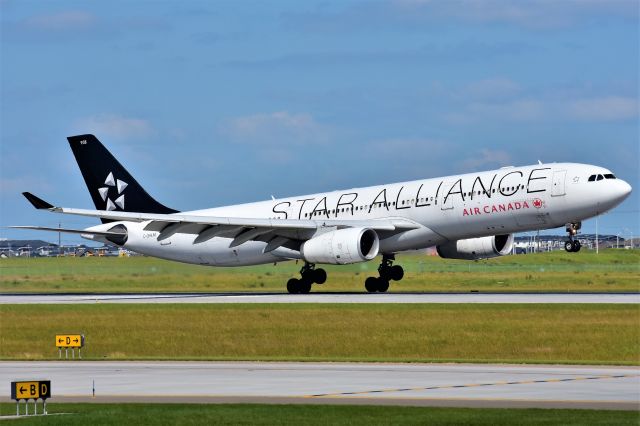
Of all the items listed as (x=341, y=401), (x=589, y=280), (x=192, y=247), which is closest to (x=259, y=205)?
(x=192, y=247)

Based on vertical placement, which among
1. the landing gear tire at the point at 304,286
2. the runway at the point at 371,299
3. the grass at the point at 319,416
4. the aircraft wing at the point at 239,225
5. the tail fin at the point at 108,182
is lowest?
the grass at the point at 319,416

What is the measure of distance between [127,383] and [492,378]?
26.5 feet

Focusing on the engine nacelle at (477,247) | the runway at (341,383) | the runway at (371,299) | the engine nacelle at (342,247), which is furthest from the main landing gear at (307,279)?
the runway at (341,383)

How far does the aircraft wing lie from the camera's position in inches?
2263

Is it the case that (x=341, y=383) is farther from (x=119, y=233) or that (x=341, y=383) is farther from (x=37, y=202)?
(x=119, y=233)

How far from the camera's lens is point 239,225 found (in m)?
57.8

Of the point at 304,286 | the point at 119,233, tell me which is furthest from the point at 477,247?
the point at 119,233

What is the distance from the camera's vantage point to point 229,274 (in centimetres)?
6956

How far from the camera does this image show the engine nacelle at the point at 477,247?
2395 inches

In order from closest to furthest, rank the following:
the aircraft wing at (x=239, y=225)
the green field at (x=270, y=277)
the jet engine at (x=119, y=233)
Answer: the aircraft wing at (x=239, y=225)
the jet engine at (x=119, y=233)
the green field at (x=270, y=277)

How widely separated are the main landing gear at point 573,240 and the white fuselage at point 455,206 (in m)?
0.26

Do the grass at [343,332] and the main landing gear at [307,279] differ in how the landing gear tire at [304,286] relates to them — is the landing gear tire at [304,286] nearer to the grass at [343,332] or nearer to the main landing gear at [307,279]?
the main landing gear at [307,279]

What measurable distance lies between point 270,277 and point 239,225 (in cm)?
1064

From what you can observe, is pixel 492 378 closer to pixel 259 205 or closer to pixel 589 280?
pixel 259 205
